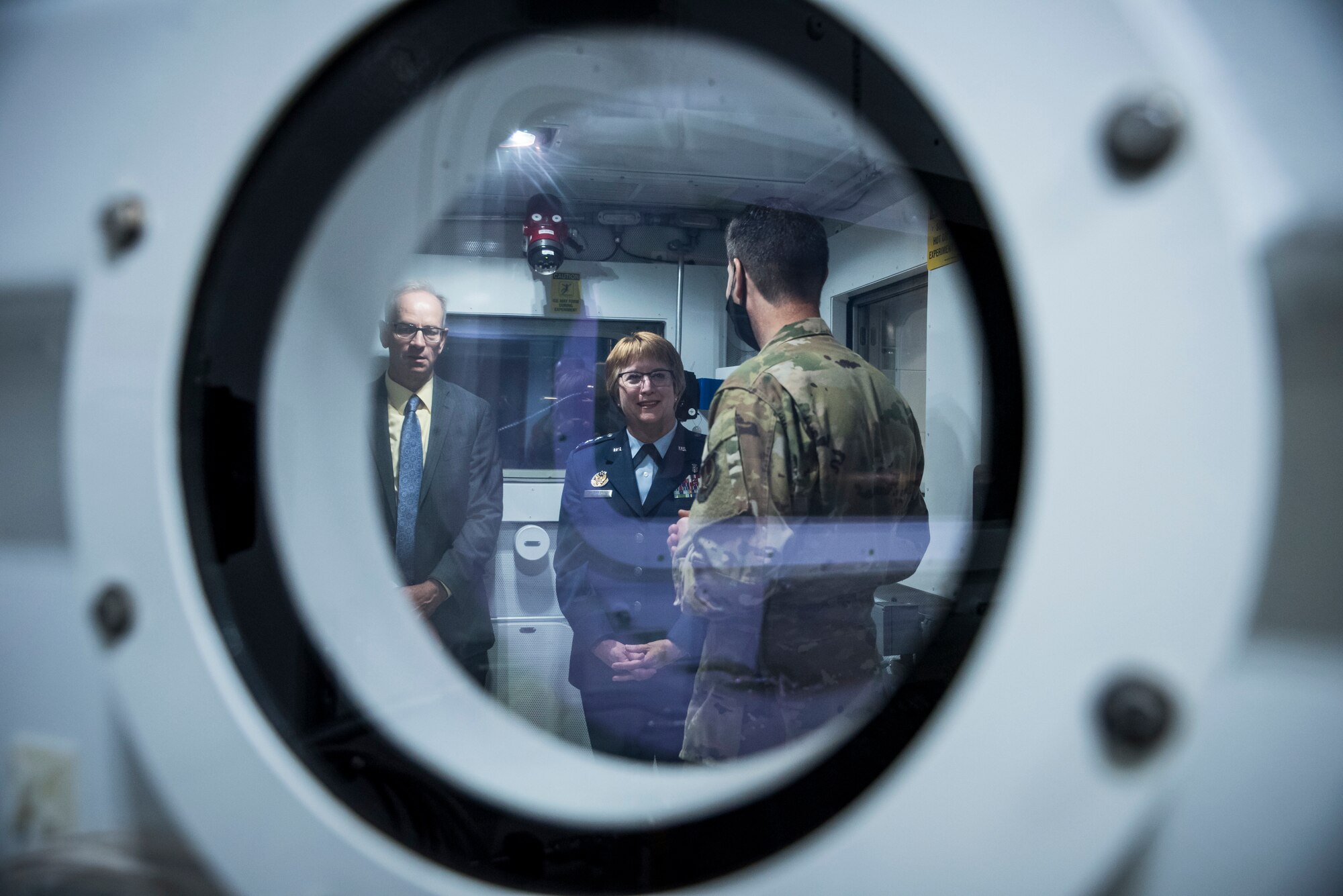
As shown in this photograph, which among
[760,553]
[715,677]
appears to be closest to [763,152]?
[760,553]

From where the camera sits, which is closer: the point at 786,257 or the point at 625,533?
the point at 786,257

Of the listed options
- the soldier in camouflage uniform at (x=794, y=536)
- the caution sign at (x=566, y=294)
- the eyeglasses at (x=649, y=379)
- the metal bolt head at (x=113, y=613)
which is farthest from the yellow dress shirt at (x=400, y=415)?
the metal bolt head at (x=113, y=613)

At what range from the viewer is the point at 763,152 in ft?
6.31

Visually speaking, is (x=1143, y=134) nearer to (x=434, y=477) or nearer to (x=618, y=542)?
(x=434, y=477)

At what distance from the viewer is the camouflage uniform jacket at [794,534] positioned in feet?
3.87

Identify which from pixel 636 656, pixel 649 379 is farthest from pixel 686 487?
pixel 636 656

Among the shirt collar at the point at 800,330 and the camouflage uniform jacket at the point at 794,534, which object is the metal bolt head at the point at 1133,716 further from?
the shirt collar at the point at 800,330

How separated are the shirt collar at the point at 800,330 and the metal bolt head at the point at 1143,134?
1.02 meters

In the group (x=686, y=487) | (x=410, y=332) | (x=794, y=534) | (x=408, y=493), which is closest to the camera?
(x=794, y=534)

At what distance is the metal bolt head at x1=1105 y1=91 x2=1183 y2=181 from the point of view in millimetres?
262

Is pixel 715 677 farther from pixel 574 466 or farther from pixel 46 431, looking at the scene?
pixel 46 431

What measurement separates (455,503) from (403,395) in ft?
0.92

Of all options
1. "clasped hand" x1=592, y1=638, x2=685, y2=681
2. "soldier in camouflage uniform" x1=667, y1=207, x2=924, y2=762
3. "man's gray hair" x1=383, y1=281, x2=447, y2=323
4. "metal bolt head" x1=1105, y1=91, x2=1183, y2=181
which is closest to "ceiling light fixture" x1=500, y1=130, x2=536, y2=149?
"man's gray hair" x1=383, y1=281, x2=447, y2=323

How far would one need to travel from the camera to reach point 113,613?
0.35 metres
